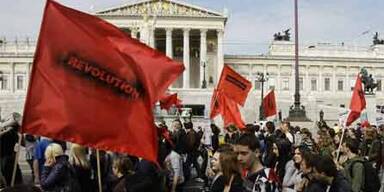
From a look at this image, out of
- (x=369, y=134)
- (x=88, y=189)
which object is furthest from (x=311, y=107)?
(x=88, y=189)

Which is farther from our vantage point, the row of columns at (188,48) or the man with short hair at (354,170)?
the row of columns at (188,48)

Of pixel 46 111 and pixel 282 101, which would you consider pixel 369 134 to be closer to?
pixel 46 111

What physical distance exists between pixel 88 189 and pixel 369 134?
231 inches

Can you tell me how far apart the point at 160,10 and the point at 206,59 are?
746 cm

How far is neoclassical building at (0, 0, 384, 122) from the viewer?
78.0 meters

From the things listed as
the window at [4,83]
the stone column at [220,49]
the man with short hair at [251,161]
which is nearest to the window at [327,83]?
the stone column at [220,49]

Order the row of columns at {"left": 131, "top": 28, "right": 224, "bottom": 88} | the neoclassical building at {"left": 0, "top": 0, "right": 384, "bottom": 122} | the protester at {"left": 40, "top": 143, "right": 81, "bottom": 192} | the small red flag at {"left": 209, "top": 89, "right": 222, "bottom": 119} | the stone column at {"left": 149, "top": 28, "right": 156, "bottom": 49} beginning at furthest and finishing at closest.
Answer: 1. the row of columns at {"left": 131, "top": 28, "right": 224, "bottom": 88}
2. the neoclassical building at {"left": 0, "top": 0, "right": 384, "bottom": 122}
3. the stone column at {"left": 149, "top": 28, "right": 156, "bottom": 49}
4. the small red flag at {"left": 209, "top": 89, "right": 222, "bottom": 119}
5. the protester at {"left": 40, "top": 143, "right": 81, "bottom": 192}

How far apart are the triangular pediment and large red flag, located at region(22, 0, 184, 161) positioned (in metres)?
73.7

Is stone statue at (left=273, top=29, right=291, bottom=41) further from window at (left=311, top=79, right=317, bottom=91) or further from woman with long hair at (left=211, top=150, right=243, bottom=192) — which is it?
woman with long hair at (left=211, top=150, right=243, bottom=192)

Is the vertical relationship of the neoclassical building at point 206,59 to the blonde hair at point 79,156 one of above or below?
above

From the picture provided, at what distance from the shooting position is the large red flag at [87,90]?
498 cm

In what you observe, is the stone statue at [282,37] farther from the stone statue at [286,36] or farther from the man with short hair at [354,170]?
the man with short hair at [354,170]

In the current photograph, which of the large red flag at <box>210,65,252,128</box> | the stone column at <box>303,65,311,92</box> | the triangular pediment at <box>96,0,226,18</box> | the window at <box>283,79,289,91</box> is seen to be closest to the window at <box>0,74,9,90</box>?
the triangular pediment at <box>96,0,226,18</box>

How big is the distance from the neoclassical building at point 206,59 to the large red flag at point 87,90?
2570 inches
